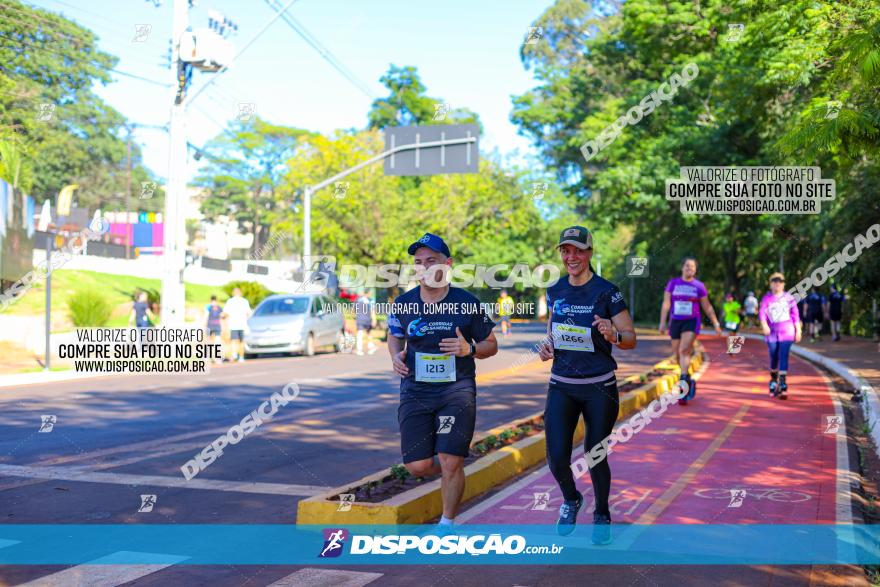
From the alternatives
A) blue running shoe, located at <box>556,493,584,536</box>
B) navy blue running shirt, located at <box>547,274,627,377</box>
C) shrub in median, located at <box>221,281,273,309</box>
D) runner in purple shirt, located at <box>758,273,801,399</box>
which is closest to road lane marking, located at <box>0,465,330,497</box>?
blue running shoe, located at <box>556,493,584,536</box>

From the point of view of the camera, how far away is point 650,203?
1159 inches

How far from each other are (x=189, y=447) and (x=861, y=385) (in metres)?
10.7

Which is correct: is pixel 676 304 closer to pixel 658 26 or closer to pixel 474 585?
pixel 474 585

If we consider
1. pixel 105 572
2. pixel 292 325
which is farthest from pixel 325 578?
pixel 292 325

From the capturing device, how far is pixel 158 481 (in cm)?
779

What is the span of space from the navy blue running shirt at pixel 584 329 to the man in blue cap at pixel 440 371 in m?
0.52

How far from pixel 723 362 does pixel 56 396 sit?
15.0 m

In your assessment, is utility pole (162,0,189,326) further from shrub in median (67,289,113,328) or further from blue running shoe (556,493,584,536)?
blue running shoe (556,493,584,536)

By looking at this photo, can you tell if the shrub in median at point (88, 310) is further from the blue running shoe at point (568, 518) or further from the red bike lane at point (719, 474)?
the blue running shoe at point (568, 518)

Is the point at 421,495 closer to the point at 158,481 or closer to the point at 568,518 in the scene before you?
the point at 568,518

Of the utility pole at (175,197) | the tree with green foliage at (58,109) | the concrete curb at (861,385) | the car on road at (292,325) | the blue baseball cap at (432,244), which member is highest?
the tree with green foliage at (58,109)

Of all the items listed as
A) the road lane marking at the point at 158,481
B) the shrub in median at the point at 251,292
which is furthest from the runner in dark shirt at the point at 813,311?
the road lane marking at the point at 158,481

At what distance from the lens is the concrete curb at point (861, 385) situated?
33.7ft

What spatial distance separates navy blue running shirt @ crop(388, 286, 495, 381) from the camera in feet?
18.9
